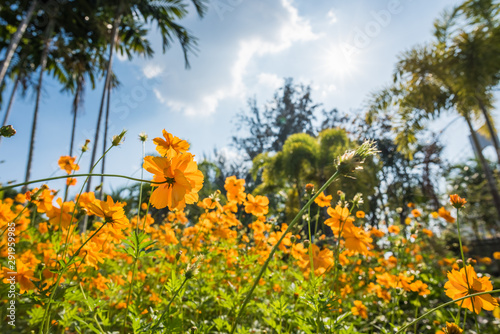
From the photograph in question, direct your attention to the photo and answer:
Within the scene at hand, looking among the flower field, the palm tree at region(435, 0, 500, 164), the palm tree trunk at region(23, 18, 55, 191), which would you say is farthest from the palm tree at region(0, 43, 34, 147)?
the palm tree at region(435, 0, 500, 164)

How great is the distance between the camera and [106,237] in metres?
1.09

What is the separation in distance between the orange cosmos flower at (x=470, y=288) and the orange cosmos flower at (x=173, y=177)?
0.89 meters

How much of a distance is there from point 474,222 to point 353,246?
20.2 meters

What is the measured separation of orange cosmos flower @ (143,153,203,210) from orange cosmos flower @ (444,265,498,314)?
0.89 meters

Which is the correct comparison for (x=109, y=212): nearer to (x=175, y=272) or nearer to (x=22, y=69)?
(x=175, y=272)

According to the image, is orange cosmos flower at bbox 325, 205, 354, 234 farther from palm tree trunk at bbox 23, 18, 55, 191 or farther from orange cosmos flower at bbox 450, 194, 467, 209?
palm tree trunk at bbox 23, 18, 55, 191

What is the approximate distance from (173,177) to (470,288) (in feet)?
3.20

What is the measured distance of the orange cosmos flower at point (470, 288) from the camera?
852mm

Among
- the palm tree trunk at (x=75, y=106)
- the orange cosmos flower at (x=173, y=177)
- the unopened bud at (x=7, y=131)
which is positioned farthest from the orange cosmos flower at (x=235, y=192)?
the palm tree trunk at (x=75, y=106)

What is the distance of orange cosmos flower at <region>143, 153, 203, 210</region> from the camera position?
0.62 meters

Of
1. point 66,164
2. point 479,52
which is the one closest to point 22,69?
point 66,164

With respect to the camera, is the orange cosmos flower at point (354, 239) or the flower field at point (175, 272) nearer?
the flower field at point (175, 272)

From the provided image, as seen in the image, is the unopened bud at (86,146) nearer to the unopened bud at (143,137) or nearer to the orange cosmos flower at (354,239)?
the unopened bud at (143,137)

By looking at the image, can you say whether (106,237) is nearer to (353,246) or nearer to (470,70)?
(353,246)
